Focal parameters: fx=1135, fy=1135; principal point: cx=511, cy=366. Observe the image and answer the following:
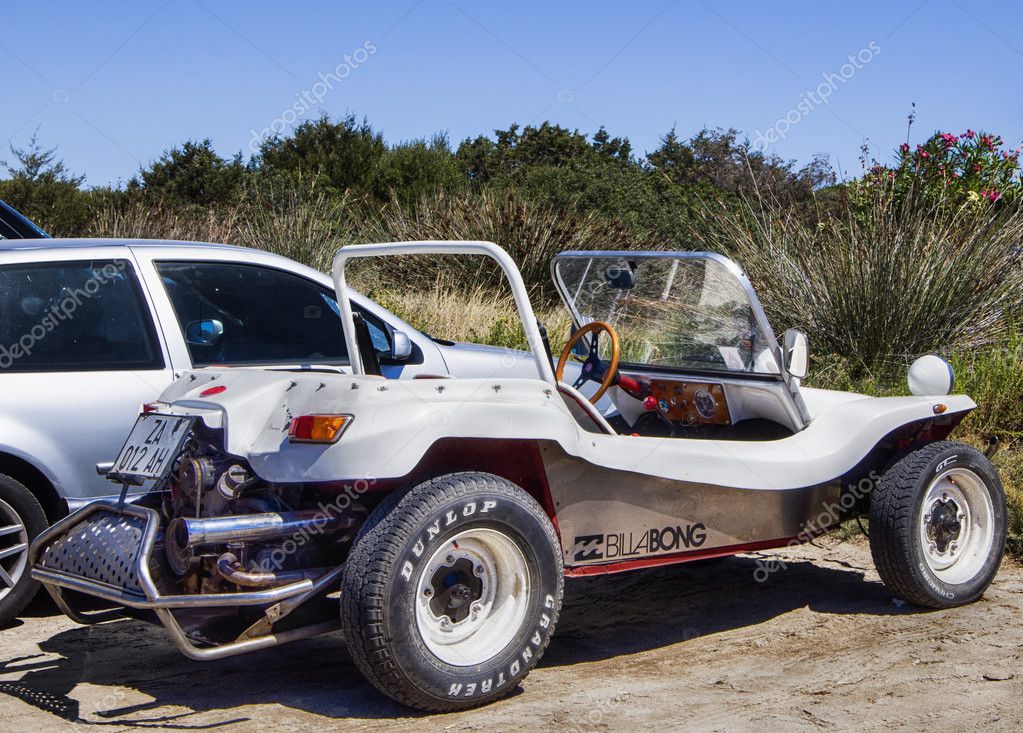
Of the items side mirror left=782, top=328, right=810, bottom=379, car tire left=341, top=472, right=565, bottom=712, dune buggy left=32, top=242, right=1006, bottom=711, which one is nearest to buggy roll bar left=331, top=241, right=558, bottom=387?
dune buggy left=32, top=242, right=1006, bottom=711

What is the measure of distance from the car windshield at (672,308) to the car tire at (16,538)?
101 inches

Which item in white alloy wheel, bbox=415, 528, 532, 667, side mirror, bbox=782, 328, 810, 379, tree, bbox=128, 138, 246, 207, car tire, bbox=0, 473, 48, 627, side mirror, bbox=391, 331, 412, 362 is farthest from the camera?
tree, bbox=128, 138, 246, 207

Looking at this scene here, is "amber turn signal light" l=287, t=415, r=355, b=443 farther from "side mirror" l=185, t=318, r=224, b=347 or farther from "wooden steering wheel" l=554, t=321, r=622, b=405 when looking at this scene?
"side mirror" l=185, t=318, r=224, b=347

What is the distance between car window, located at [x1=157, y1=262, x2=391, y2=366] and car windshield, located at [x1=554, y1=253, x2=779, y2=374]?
1.28 meters

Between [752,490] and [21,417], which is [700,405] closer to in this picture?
[752,490]

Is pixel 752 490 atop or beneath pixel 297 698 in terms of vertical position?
atop

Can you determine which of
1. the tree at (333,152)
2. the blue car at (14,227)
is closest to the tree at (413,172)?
the tree at (333,152)

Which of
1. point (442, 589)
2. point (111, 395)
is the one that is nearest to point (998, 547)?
point (442, 589)

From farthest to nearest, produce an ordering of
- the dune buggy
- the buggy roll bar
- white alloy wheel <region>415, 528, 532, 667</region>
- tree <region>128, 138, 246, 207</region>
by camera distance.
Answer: tree <region>128, 138, 246, 207</region> → the buggy roll bar → white alloy wheel <region>415, 528, 532, 667</region> → the dune buggy

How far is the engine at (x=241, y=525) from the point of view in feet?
11.8

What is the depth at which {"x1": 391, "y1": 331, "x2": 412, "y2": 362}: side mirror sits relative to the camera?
5.62m

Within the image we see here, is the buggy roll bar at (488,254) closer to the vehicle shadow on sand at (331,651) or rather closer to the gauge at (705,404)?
the gauge at (705,404)

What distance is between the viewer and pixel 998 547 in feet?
16.7

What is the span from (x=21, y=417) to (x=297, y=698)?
1933 millimetres
